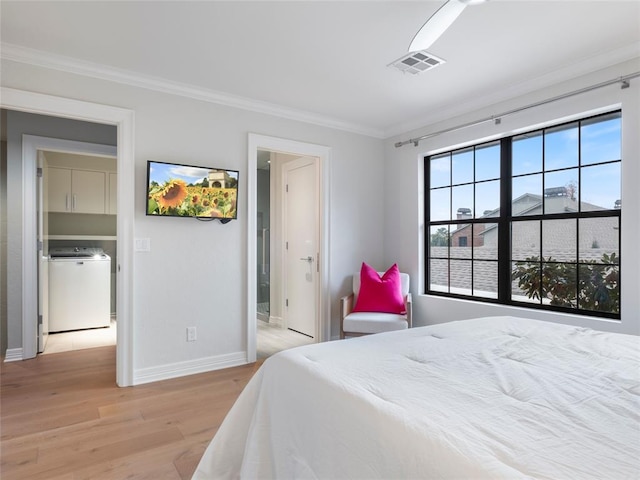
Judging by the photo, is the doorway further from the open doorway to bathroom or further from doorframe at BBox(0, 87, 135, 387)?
the open doorway to bathroom

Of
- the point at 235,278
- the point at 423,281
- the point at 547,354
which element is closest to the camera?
the point at 547,354

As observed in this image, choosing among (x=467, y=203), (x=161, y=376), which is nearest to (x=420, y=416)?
(x=161, y=376)

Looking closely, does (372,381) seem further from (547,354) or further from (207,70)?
(207,70)

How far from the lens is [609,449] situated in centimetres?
81

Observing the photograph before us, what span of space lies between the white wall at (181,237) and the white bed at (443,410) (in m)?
1.81

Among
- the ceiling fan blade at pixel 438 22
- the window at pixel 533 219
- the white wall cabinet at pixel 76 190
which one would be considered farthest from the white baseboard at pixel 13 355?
the ceiling fan blade at pixel 438 22

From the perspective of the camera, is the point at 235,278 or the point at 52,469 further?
the point at 235,278

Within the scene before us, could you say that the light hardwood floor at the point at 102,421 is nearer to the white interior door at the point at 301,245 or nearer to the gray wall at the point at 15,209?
the gray wall at the point at 15,209

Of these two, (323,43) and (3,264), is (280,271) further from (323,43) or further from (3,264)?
(323,43)

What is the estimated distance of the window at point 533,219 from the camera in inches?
112

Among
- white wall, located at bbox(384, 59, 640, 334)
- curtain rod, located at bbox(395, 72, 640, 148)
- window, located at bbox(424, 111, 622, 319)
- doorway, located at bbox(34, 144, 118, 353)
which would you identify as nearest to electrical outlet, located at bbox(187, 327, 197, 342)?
doorway, located at bbox(34, 144, 118, 353)

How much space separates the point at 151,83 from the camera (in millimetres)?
3129

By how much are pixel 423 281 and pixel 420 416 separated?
333cm

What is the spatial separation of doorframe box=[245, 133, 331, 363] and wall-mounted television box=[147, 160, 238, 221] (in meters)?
0.20
